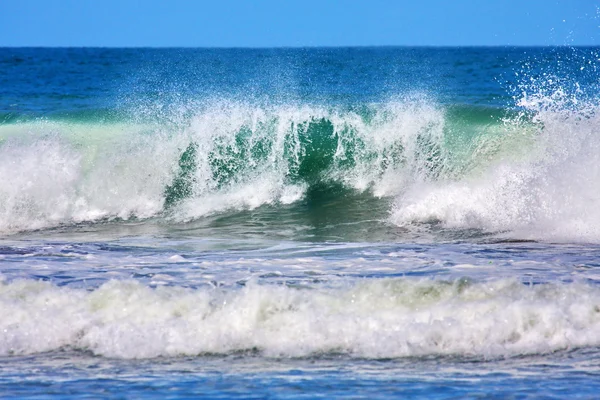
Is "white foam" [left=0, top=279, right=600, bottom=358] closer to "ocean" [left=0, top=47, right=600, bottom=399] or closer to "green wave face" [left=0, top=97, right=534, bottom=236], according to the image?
"ocean" [left=0, top=47, right=600, bottom=399]

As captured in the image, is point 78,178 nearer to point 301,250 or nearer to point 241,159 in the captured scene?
point 241,159

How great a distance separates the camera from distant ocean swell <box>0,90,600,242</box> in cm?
1022

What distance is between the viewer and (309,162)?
12375mm

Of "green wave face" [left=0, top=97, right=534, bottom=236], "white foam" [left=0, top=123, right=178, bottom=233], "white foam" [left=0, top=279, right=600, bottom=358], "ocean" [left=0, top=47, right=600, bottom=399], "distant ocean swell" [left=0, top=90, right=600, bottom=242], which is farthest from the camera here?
"green wave face" [left=0, top=97, right=534, bottom=236]

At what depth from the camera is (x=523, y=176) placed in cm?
1011

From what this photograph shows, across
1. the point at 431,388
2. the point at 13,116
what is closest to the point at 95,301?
the point at 431,388

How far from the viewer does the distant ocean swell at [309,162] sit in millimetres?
10219

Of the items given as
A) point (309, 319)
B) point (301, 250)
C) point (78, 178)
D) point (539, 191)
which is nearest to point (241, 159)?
point (78, 178)

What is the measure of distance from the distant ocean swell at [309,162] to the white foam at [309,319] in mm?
3581

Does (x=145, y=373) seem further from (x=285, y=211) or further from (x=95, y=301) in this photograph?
(x=285, y=211)

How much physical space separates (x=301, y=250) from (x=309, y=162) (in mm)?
4149

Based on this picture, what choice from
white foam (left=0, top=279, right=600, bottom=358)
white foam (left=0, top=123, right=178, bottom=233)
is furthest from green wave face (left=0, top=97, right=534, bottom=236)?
white foam (left=0, top=279, right=600, bottom=358)

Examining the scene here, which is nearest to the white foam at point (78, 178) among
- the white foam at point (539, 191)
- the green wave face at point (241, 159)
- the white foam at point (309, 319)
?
the green wave face at point (241, 159)

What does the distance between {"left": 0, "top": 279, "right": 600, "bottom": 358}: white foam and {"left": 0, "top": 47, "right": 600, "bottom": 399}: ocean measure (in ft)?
0.05
